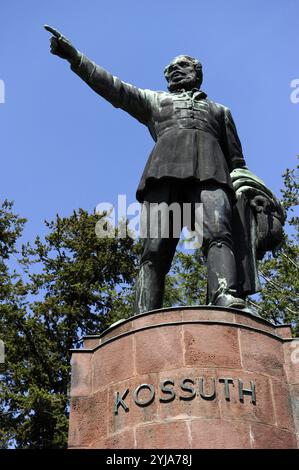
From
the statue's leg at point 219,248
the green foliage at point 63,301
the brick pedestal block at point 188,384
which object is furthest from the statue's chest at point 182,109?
the green foliage at point 63,301

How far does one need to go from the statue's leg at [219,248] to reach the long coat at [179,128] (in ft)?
0.68

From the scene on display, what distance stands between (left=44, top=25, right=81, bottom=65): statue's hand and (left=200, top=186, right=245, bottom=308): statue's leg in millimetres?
2099

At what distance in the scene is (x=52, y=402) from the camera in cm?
1841

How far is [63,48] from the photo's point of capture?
27.8 feet

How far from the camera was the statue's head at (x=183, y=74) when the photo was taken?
8.80 m

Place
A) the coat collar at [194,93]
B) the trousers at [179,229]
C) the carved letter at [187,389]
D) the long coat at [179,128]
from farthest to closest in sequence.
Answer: the coat collar at [194,93]
the long coat at [179,128]
the trousers at [179,229]
the carved letter at [187,389]

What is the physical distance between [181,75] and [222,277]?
8.73ft

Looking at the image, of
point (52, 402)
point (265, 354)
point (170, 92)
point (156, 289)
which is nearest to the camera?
point (265, 354)

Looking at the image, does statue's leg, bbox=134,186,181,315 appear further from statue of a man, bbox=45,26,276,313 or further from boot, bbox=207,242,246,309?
boot, bbox=207,242,246,309

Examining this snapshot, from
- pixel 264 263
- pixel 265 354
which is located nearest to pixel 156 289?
pixel 265 354

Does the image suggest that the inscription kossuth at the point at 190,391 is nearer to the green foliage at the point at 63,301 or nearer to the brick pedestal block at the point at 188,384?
the brick pedestal block at the point at 188,384

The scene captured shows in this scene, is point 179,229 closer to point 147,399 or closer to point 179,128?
point 179,128

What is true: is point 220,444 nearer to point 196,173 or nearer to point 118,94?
point 196,173
